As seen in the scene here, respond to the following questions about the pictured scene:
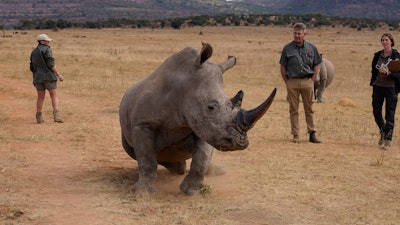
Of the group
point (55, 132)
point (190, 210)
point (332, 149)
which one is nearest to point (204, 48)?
point (190, 210)

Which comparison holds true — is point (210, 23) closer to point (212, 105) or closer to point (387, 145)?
Result: point (387, 145)

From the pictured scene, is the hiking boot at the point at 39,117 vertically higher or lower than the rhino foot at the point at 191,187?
lower

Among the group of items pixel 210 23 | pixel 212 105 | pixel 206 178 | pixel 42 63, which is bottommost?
pixel 210 23

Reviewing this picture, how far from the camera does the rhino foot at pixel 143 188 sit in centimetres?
742

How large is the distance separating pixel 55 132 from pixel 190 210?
5841mm

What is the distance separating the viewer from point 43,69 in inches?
506

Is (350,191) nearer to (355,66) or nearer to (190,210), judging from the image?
(190,210)

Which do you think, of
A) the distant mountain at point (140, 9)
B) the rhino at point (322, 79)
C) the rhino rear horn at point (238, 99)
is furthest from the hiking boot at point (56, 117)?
the distant mountain at point (140, 9)

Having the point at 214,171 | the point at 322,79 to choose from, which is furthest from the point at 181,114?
the point at 322,79

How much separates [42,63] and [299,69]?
5389 mm

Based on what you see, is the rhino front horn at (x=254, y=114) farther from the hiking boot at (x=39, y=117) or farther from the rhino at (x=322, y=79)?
the rhino at (x=322, y=79)

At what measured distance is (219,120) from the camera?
6609mm

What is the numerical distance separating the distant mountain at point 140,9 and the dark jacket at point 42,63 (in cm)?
8781

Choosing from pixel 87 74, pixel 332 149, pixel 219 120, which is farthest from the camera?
pixel 87 74
